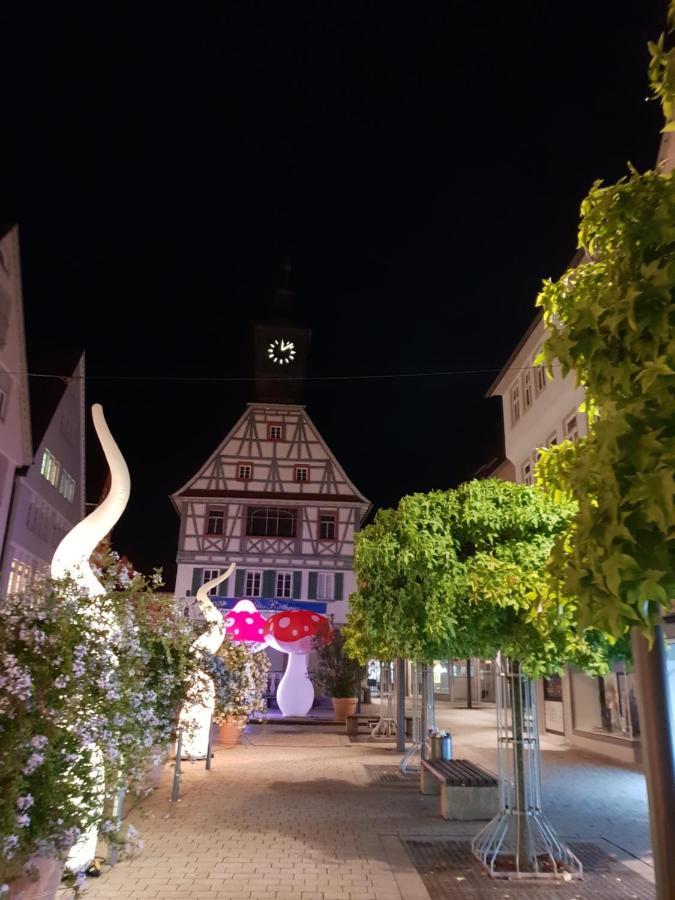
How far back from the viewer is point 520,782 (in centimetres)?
773

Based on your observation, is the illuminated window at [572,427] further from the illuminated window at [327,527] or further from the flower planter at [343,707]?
the illuminated window at [327,527]

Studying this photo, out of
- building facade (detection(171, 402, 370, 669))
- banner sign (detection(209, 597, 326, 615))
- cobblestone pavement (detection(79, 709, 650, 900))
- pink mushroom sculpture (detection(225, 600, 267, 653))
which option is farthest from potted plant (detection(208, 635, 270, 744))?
building facade (detection(171, 402, 370, 669))

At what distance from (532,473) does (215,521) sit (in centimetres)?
2530

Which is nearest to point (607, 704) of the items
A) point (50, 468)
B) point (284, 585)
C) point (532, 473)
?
point (532, 473)

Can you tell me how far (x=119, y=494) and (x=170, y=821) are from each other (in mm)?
4701

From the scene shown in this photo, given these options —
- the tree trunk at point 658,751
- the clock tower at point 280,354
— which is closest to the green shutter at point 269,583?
the clock tower at point 280,354

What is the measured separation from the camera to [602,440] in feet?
9.36

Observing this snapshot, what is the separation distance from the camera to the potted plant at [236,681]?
37.6 ft

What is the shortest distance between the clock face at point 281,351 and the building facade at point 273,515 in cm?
428

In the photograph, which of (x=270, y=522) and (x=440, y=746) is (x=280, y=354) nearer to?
(x=270, y=522)

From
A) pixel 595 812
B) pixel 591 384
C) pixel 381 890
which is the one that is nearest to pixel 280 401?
pixel 595 812

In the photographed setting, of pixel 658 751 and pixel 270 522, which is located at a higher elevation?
pixel 270 522

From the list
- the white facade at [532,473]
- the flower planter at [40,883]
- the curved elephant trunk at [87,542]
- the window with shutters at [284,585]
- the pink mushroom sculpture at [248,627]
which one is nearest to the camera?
the flower planter at [40,883]

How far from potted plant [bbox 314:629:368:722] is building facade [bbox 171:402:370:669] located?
731cm
